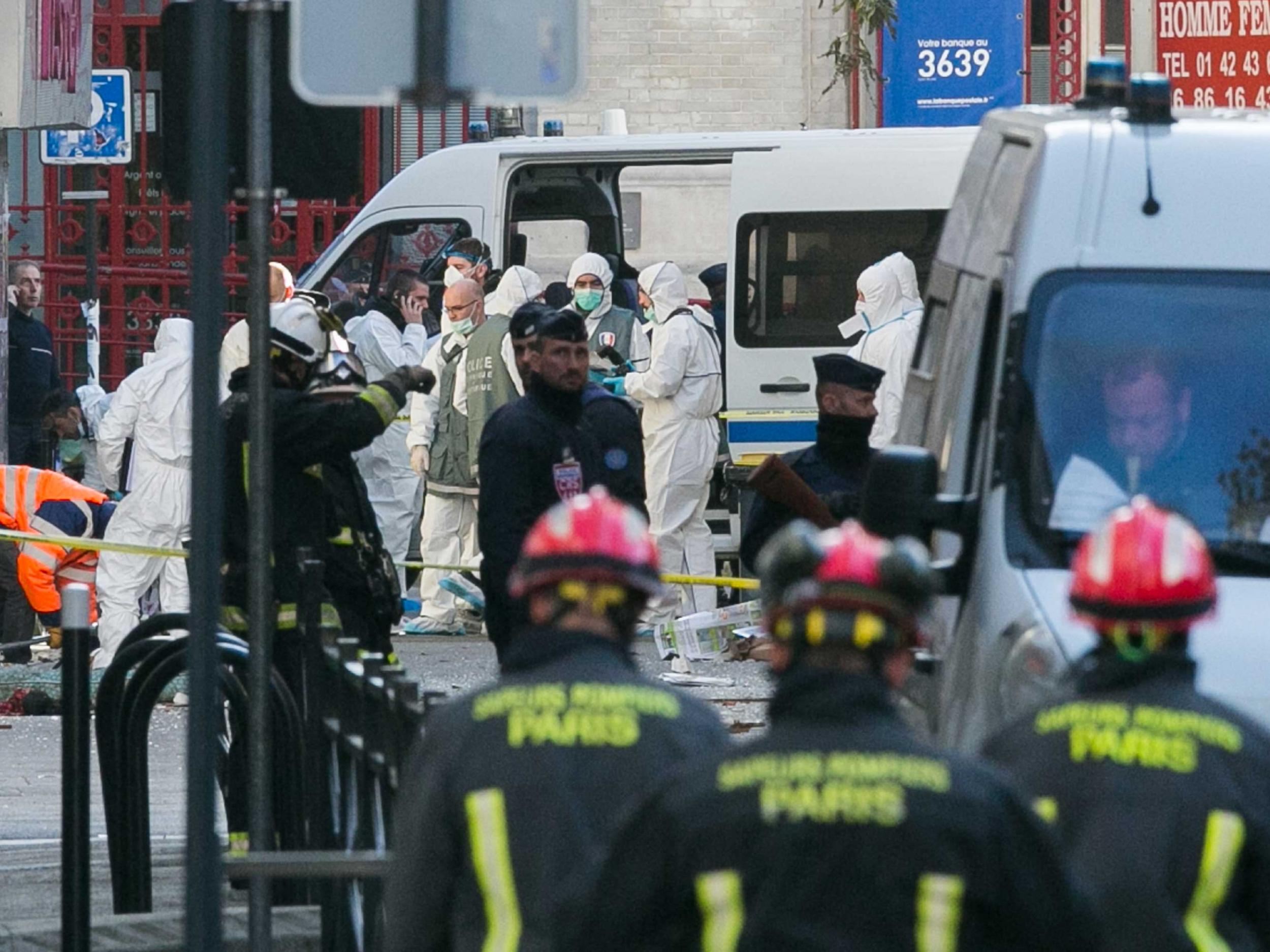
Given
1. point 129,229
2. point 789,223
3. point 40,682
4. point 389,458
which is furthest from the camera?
point 129,229

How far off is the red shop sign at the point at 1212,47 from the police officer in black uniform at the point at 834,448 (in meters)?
11.2

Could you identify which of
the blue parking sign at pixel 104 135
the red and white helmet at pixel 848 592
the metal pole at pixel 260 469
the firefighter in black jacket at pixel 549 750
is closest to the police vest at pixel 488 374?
the blue parking sign at pixel 104 135

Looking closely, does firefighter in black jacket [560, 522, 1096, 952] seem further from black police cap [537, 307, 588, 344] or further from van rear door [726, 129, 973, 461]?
van rear door [726, 129, 973, 461]

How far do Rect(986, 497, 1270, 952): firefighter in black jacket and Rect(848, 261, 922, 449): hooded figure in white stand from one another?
30.7ft

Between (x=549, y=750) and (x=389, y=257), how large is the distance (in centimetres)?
1261

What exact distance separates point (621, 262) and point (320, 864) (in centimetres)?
1255

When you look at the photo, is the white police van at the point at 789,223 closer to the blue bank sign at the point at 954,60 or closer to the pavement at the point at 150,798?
the pavement at the point at 150,798

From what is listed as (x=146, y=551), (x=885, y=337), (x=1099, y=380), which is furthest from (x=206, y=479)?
(x=885, y=337)

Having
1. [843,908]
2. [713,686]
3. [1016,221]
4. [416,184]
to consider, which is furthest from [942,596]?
[416,184]

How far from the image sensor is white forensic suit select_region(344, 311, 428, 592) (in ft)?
47.9

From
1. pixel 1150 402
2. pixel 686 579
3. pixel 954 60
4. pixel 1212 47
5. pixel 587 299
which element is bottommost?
pixel 686 579

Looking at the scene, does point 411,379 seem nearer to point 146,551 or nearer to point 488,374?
point 146,551

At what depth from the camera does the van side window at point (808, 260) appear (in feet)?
48.9

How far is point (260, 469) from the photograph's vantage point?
16.8 ft
